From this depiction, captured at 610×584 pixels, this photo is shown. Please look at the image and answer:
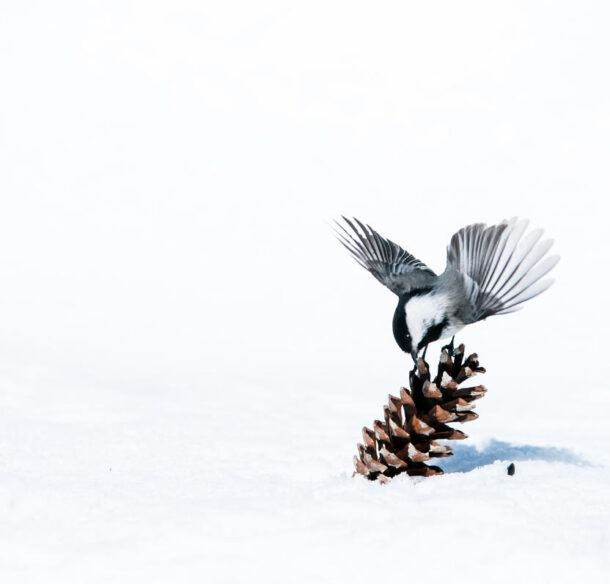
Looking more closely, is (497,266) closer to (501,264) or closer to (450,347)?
(501,264)

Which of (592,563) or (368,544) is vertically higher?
(368,544)

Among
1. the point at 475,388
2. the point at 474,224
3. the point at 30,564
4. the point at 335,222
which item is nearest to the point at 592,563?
the point at 475,388

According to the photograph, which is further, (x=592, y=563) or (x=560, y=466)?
(x=560, y=466)

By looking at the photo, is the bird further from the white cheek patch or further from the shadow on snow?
the shadow on snow

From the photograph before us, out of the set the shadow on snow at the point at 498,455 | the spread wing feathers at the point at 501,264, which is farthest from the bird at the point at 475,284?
the shadow on snow at the point at 498,455

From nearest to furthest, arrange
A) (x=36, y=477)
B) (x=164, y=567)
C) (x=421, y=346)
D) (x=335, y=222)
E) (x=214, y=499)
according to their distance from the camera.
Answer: (x=164, y=567) → (x=214, y=499) → (x=421, y=346) → (x=36, y=477) → (x=335, y=222)

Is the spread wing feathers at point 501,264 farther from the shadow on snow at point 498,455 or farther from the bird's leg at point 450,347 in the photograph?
the shadow on snow at point 498,455

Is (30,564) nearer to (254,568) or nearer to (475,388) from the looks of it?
(254,568)

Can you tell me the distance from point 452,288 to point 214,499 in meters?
0.87

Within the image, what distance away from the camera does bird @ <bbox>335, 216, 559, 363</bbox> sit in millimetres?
2092

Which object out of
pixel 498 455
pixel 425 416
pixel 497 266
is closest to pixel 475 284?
pixel 497 266

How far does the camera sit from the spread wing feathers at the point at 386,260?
2389 mm

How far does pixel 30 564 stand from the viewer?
65.1 inches

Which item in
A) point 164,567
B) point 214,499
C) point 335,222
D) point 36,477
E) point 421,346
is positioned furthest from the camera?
point 335,222
